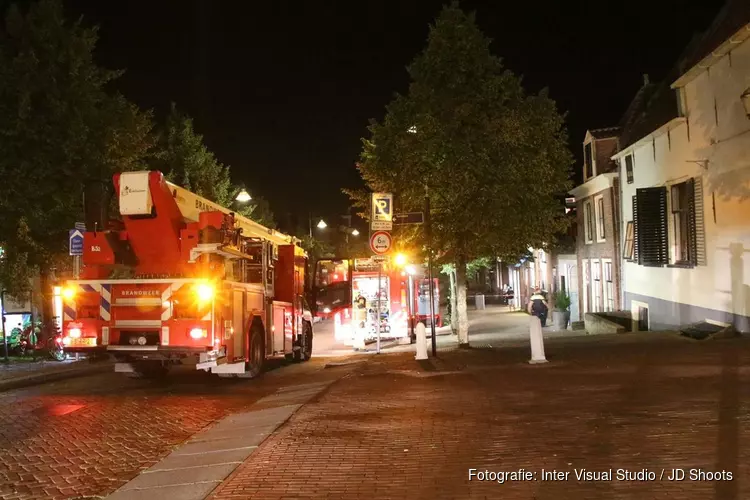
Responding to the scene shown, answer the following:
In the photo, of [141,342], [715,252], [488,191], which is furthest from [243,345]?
[715,252]

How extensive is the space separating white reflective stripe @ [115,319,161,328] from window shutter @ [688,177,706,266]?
11.7 m

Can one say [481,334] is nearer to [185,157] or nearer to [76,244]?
[185,157]

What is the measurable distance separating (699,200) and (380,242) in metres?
7.41

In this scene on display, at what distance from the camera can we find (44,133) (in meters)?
18.0

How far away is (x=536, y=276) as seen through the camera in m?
37.1

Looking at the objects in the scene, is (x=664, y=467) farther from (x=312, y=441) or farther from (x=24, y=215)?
(x=24, y=215)

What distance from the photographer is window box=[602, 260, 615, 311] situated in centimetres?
2522

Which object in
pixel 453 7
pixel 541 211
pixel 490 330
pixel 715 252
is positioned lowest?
pixel 490 330

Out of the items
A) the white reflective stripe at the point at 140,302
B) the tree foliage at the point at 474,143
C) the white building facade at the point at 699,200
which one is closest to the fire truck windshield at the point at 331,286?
the tree foliage at the point at 474,143

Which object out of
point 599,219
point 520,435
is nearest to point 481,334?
point 599,219

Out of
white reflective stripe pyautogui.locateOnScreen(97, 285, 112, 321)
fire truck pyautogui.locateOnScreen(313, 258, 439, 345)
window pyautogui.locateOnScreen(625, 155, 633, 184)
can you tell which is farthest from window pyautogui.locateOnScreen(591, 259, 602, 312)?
white reflective stripe pyautogui.locateOnScreen(97, 285, 112, 321)

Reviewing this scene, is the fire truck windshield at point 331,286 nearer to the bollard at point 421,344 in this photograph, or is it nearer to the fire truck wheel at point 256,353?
the bollard at point 421,344

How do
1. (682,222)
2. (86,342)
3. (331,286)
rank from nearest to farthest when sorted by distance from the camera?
(86,342) < (682,222) < (331,286)

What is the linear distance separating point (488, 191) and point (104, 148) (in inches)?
414
